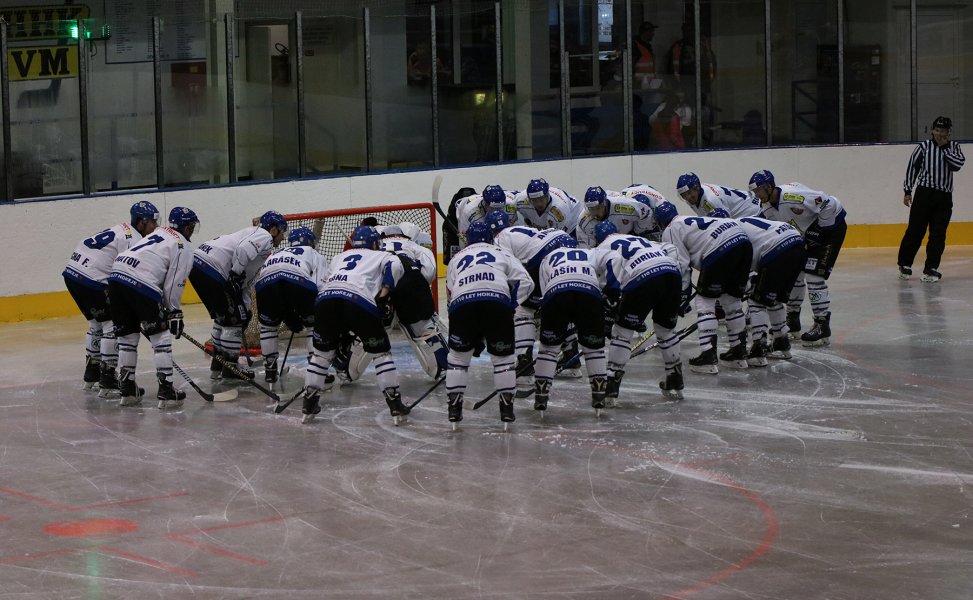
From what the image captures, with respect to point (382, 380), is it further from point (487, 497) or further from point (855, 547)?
point (855, 547)

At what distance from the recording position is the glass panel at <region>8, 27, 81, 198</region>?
37.8 feet

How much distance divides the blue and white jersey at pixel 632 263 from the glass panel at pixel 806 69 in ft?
26.0

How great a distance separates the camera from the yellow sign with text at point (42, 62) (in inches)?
453

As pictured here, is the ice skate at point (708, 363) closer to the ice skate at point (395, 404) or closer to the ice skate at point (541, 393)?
the ice skate at point (541, 393)

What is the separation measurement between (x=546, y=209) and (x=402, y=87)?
4732 millimetres

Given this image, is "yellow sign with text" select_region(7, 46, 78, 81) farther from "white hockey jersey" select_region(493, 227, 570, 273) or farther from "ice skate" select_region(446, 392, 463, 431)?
"ice skate" select_region(446, 392, 463, 431)

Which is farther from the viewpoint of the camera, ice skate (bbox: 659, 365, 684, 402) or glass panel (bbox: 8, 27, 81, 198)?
glass panel (bbox: 8, 27, 81, 198)

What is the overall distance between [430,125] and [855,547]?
959 cm

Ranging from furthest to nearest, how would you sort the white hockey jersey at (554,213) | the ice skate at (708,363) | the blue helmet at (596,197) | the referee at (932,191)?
the referee at (932,191) → the white hockey jersey at (554,213) → the blue helmet at (596,197) → the ice skate at (708,363)

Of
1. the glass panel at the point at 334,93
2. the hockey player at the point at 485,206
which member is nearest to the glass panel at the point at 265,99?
the glass panel at the point at 334,93

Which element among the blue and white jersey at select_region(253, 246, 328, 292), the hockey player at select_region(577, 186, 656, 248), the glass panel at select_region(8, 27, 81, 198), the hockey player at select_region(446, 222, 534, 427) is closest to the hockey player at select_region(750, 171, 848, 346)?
the hockey player at select_region(577, 186, 656, 248)

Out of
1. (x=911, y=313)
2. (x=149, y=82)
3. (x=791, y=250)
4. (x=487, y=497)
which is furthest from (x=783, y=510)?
(x=149, y=82)

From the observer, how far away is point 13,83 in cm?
1151

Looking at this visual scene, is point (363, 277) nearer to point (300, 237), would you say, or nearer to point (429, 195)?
point (300, 237)
